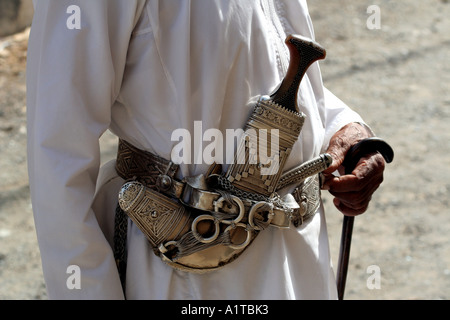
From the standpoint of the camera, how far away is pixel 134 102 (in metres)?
1.36

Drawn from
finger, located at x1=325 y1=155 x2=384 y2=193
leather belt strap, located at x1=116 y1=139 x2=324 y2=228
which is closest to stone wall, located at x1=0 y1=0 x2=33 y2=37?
leather belt strap, located at x1=116 y1=139 x2=324 y2=228

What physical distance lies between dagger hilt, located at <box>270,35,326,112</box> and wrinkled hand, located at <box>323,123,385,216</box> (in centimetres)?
31

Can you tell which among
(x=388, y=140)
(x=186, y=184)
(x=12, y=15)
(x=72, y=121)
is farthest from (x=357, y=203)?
(x=12, y=15)

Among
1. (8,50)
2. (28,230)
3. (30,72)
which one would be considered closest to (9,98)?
(8,50)

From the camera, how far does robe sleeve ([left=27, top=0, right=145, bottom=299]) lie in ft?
4.14

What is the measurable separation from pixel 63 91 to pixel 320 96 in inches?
26.2

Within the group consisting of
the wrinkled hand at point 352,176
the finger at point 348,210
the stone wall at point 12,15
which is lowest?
the stone wall at point 12,15

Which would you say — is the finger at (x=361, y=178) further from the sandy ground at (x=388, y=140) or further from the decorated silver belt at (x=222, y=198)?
Result: the sandy ground at (x=388, y=140)

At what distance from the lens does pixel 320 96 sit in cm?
162

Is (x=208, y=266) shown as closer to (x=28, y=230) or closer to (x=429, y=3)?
(x=28, y=230)

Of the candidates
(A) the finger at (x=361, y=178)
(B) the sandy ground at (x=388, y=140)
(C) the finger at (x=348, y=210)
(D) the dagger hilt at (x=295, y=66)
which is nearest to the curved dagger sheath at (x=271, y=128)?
(D) the dagger hilt at (x=295, y=66)

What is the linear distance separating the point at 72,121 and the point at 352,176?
0.72m

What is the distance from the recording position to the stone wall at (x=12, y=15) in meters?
5.19

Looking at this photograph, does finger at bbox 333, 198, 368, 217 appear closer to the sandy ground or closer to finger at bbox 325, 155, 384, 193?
finger at bbox 325, 155, 384, 193
